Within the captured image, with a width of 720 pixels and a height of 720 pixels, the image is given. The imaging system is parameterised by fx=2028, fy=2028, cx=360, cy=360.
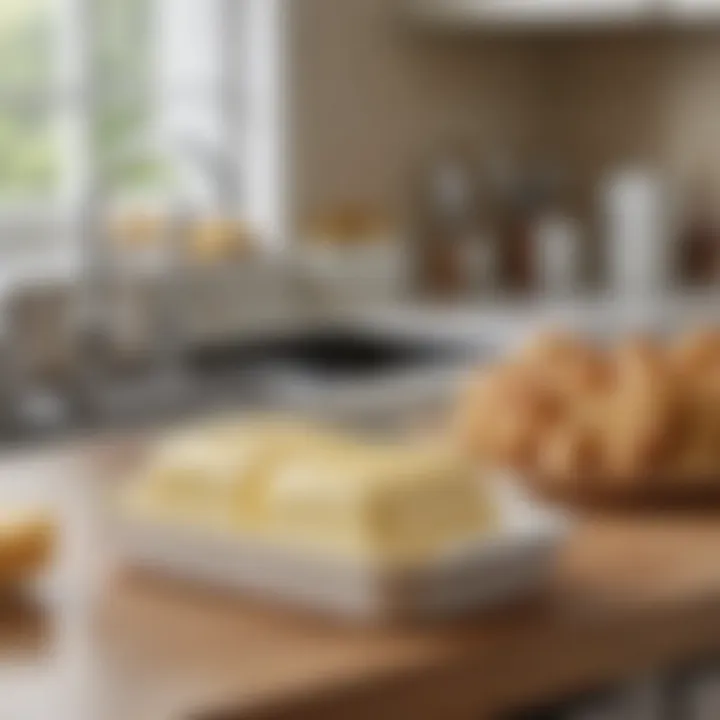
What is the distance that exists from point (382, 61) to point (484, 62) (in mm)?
333

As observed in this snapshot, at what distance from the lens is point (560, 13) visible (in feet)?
13.5

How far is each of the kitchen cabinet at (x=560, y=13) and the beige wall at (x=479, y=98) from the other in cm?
9

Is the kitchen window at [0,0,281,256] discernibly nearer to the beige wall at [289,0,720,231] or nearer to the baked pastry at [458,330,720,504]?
the beige wall at [289,0,720,231]

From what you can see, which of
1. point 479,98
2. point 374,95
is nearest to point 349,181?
point 374,95

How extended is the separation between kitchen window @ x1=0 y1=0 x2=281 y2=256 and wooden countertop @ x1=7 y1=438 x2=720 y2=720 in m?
2.35

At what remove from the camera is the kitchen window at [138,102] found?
3.90 meters

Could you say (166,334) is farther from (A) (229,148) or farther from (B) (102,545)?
(B) (102,545)

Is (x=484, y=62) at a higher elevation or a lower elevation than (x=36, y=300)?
higher

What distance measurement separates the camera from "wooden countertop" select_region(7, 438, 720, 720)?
1.13m

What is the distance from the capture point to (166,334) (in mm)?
3420

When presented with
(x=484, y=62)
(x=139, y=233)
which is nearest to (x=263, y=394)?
(x=139, y=233)

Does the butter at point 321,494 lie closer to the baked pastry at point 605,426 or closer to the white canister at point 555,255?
the baked pastry at point 605,426

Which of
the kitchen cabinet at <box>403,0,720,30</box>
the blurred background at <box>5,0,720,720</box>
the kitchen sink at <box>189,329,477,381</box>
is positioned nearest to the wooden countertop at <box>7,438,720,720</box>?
the blurred background at <box>5,0,720,720</box>

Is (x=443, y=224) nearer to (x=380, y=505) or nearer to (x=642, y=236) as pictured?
(x=642, y=236)
